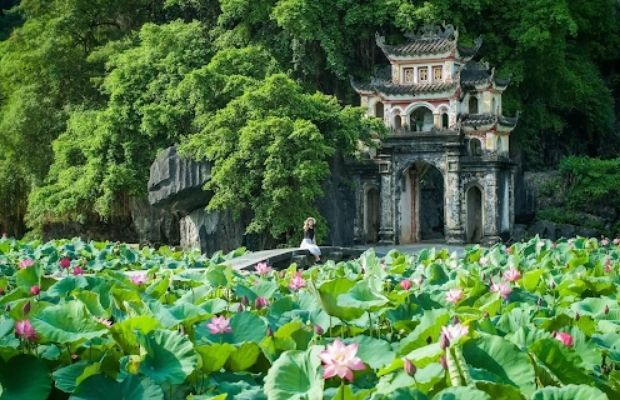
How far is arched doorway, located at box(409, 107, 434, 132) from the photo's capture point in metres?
24.4

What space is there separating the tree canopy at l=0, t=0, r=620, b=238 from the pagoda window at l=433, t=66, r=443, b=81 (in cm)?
156

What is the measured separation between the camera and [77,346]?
2.84 metres

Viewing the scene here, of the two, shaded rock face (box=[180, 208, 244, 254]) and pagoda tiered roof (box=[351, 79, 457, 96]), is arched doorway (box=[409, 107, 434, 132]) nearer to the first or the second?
pagoda tiered roof (box=[351, 79, 457, 96])

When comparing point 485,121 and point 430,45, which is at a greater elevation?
point 430,45

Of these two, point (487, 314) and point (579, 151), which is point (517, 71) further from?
point (487, 314)

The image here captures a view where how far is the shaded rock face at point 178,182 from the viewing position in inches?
783

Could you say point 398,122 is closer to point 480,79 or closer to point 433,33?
point 480,79

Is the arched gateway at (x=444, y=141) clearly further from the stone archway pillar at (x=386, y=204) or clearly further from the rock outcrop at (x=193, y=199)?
the rock outcrop at (x=193, y=199)

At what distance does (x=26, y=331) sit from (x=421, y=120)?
22.5m

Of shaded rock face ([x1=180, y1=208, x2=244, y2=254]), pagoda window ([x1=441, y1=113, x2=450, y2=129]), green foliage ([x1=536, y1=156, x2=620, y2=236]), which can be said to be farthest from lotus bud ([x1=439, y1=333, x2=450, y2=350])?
green foliage ([x1=536, y1=156, x2=620, y2=236])

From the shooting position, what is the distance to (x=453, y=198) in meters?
23.4

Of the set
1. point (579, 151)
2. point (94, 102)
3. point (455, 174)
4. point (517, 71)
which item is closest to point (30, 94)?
point (94, 102)

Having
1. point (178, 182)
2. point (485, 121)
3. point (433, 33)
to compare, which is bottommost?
point (178, 182)

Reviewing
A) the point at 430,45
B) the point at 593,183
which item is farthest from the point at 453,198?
the point at 593,183
